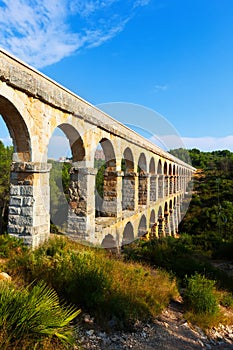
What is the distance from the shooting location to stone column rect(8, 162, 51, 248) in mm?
5152

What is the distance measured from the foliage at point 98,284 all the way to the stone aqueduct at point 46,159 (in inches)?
32.8

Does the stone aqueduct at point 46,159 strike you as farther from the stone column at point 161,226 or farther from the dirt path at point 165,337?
the stone column at point 161,226

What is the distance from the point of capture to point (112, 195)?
9281 mm

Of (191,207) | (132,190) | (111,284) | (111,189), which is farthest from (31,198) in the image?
(191,207)

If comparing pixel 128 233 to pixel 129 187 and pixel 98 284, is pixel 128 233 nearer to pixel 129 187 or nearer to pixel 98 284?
pixel 129 187

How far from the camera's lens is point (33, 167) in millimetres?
5172

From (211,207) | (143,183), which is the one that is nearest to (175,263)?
(143,183)

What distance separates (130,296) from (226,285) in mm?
3650

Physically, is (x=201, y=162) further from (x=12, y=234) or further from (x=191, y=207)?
(x=12, y=234)

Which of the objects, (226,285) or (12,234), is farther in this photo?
(226,285)

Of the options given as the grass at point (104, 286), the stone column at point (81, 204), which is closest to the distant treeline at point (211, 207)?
the stone column at point (81, 204)

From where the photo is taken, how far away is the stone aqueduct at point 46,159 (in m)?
4.97

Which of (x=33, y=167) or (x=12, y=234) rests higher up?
(x=33, y=167)

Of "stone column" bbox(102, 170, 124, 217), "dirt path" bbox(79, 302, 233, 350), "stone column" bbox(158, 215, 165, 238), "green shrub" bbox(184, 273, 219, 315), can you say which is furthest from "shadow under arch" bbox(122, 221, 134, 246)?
"stone column" bbox(158, 215, 165, 238)
